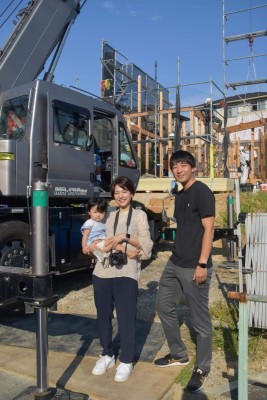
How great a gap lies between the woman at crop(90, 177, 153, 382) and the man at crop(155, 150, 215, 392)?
0.34 m

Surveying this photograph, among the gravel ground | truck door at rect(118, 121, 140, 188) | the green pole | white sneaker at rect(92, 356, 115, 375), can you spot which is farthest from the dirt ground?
truck door at rect(118, 121, 140, 188)

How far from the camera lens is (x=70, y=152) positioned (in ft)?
20.4

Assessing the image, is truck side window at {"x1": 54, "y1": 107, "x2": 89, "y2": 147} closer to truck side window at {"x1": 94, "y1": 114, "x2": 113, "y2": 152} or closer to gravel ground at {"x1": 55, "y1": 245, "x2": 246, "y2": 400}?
truck side window at {"x1": 94, "y1": 114, "x2": 113, "y2": 152}

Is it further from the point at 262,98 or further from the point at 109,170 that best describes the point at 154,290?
the point at 262,98

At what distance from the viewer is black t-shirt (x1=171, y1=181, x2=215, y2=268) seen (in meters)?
3.43

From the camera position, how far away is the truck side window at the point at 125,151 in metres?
7.48

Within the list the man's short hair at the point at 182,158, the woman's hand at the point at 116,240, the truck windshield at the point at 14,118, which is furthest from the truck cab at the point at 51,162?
the man's short hair at the point at 182,158

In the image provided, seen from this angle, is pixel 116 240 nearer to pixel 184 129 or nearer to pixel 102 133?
pixel 102 133

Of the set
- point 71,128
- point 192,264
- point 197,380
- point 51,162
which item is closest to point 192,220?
point 192,264

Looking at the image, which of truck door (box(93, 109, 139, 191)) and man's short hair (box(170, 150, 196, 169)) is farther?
truck door (box(93, 109, 139, 191))

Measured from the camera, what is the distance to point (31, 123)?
18.9ft

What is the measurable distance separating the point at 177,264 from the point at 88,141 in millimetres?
3480

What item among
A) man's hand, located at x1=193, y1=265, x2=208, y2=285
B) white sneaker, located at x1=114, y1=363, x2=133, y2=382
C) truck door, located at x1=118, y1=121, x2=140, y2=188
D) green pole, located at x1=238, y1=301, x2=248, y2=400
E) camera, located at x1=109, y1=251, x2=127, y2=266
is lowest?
white sneaker, located at x1=114, y1=363, x2=133, y2=382

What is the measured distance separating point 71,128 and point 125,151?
154 centimetres
